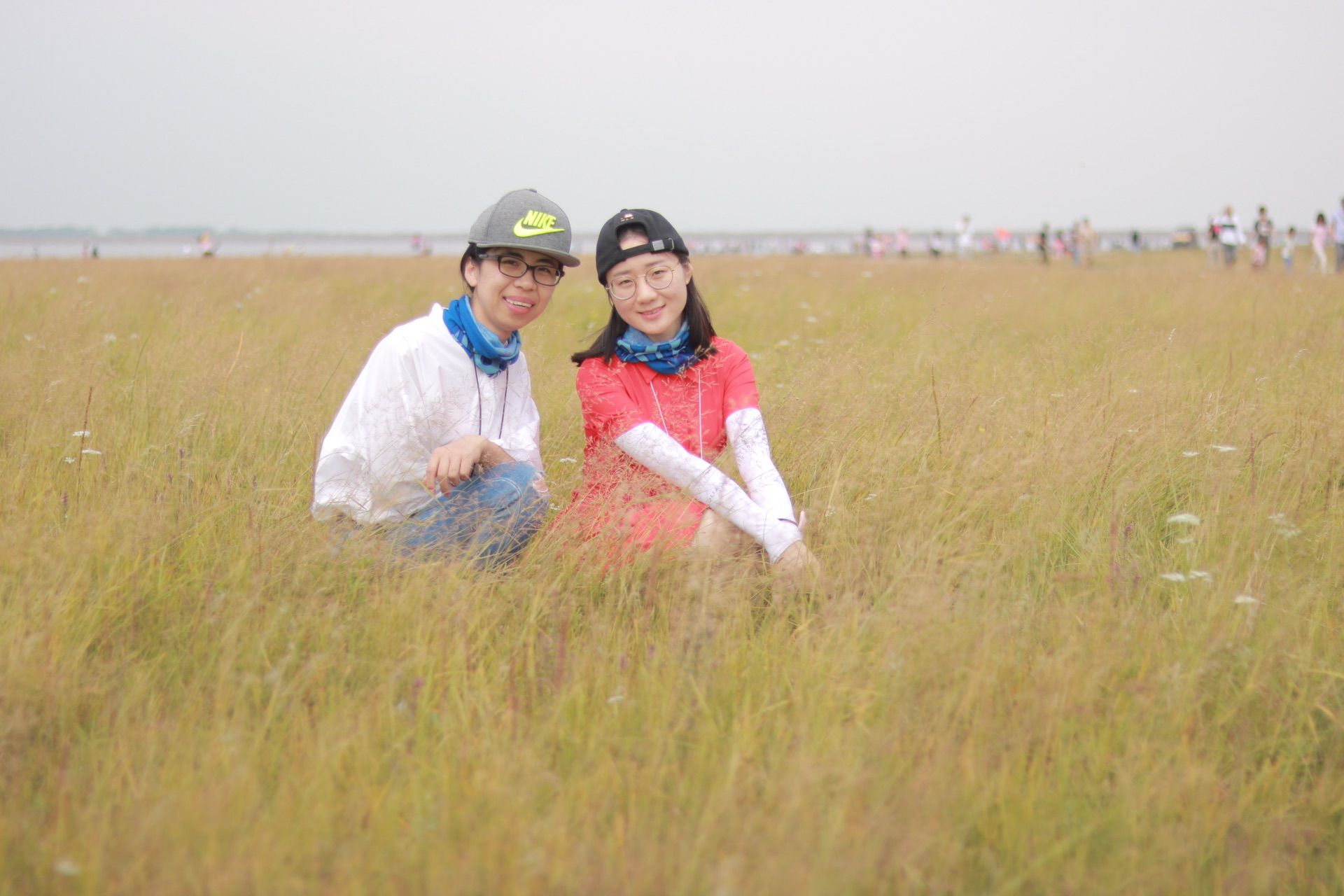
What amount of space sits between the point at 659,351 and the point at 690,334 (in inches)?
5.0

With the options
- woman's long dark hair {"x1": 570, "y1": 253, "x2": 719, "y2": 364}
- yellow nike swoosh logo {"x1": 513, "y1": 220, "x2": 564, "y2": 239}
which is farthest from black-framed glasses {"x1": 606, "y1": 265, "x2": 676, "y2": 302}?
yellow nike swoosh logo {"x1": 513, "y1": 220, "x2": 564, "y2": 239}

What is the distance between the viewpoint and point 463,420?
115 inches

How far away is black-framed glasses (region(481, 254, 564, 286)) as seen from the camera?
2.91 metres

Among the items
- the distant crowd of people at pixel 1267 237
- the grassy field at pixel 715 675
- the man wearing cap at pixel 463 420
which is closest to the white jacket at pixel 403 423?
the man wearing cap at pixel 463 420

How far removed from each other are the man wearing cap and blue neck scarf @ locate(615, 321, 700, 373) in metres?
0.31

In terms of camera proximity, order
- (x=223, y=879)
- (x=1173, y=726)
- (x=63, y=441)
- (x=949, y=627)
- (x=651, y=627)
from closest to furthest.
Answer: (x=223, y=879) < (x=1173, y=726) < (x=949, y=627) < (x=651, y=627) < (x=63, y=441)

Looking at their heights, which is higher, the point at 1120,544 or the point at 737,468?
the point at 737,468

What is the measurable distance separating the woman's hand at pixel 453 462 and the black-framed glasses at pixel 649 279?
2.26ft

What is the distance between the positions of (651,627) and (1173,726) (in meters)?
1.21

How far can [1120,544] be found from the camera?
9.69 feet

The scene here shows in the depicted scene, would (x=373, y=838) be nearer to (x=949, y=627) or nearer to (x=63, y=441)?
(x=949, y=627)

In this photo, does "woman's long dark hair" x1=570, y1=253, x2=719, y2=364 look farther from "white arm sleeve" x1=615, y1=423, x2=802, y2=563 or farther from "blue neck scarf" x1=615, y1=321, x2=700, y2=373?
"white arm sleeve" x1=615, y1=423, x2=802, y2=563

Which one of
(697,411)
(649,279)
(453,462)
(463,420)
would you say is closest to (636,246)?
(649,279)

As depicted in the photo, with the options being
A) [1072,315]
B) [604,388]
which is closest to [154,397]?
[604,388]
